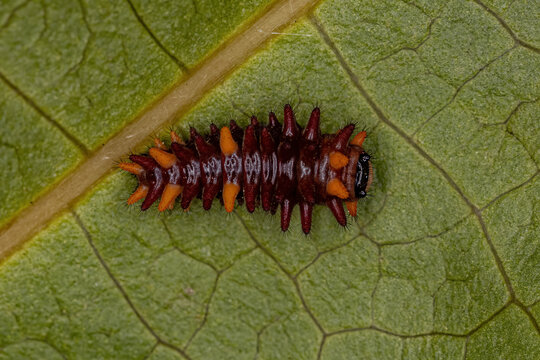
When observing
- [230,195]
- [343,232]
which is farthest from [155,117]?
[343,232]

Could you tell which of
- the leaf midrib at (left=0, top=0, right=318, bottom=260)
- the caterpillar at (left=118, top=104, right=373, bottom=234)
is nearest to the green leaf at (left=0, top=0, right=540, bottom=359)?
the leaf midrib at (left=0, top=0, right=318, bottom=260)

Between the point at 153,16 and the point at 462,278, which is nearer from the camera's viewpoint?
the point at 153,16

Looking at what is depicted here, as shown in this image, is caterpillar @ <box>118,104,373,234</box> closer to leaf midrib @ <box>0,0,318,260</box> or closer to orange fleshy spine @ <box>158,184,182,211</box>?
orange fleshy spine @ <box>158,184,182,211</box>

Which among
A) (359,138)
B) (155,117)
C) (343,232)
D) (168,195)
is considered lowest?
(168,195)

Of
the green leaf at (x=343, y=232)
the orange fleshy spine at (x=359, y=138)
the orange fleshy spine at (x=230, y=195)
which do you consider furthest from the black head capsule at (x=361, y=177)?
the orange fleshy spine at (x=230, y=195)

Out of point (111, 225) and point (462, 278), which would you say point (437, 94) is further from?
point (111, 225)

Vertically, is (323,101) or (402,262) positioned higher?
(323,101)

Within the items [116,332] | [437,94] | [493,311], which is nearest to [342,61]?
[437,94]

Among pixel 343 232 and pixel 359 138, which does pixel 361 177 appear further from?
pixel 343 232
